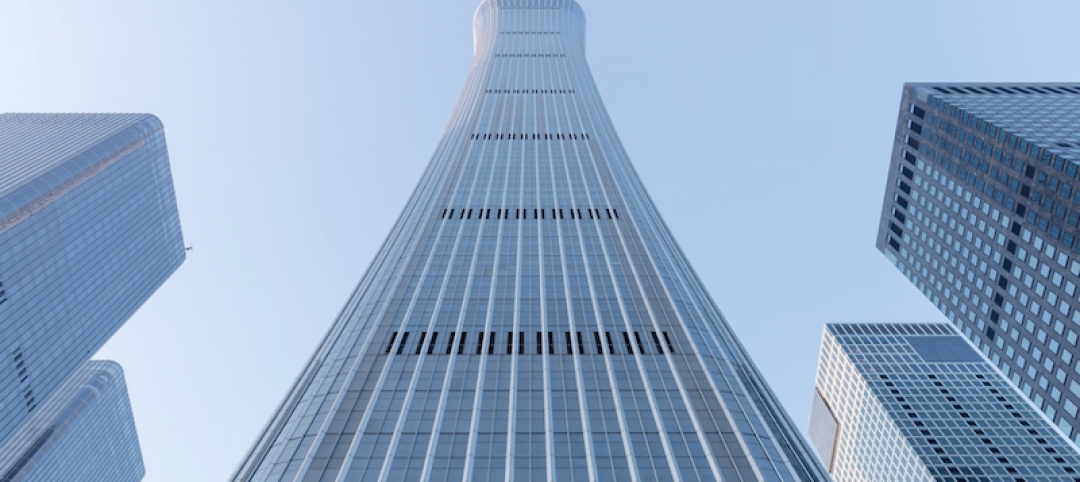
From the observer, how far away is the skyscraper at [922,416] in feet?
452

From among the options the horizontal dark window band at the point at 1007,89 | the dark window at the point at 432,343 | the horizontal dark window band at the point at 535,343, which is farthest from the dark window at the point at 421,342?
the horizontal dark window band at the point at 1007,89

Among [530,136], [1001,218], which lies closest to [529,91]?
[530,136]

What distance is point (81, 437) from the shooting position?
155 metres

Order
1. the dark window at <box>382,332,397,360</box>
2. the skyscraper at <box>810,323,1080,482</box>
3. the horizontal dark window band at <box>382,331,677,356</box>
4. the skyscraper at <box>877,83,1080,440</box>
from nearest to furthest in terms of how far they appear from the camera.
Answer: the horizontal dark window band at <box>382,331,677,356</box> < the dark window at <box>382,332,397,360</box> < the skyscraper at <box>877,83,1080,440</box> < the skyscraper at <box>810,323,1080,482</box>

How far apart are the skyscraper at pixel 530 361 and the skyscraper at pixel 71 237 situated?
62558mm

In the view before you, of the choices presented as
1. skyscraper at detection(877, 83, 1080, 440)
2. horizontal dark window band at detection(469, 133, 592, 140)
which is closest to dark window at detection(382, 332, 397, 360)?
horizontal dark window band at detection(469, 133, 592, 140)

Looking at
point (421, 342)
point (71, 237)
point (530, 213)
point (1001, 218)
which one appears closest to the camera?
point (421, 342)

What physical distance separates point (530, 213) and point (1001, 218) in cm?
5300

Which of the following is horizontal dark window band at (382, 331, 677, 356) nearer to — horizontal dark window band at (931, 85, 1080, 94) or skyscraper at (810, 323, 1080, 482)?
horizontal dark window band at (931, 85, 1080, 94)

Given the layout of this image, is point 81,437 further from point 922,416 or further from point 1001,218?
point 922,416

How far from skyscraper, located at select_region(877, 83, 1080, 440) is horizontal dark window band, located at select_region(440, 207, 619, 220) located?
42.7 m

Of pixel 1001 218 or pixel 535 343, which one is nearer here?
pixel 535 343

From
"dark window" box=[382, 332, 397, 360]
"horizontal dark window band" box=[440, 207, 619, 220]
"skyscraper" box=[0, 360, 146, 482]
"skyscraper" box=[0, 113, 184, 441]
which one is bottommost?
"skyscraper" box=[0, 360, 146, 482]

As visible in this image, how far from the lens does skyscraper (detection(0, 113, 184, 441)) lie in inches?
4186
